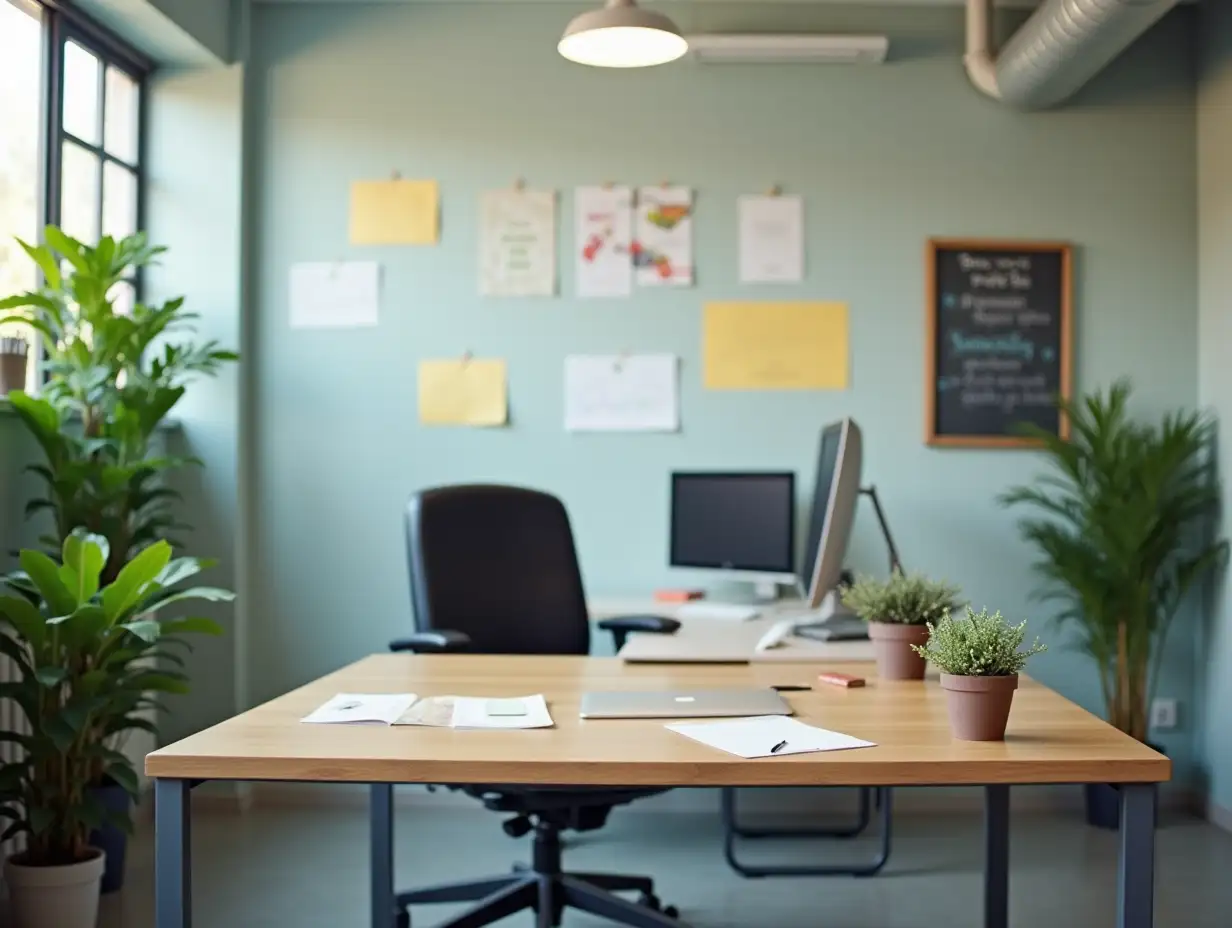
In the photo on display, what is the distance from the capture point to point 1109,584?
4055 millimetres

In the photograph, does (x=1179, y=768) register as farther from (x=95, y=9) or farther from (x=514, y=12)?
(x=95, y=9)

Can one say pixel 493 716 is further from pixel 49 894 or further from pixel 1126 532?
pixel 1126 532

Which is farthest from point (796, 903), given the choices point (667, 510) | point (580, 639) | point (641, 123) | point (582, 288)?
point (641, 123)

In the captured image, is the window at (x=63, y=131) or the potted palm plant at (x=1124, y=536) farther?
the potted palm plant at (x=1124, y=536)

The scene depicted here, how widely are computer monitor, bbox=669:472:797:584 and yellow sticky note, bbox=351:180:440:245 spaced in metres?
1.19

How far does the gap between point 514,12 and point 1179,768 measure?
11.0ft

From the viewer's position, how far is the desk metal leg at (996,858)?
2.44 metres

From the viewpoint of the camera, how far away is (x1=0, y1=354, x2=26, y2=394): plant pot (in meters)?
3.27

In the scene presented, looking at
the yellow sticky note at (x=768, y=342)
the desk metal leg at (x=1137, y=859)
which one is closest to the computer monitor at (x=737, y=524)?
the yellow sticky note at (x=768, y=342)

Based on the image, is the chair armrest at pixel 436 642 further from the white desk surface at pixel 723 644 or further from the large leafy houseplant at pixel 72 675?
the large leafy houseplant at pixel 72 675

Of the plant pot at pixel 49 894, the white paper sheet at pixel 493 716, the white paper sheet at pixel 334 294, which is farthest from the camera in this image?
the white paper sheet at pixel 334 294

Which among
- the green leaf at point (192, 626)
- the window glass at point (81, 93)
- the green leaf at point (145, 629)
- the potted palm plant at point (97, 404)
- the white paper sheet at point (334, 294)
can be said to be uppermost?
the window glass at point (81, 93)

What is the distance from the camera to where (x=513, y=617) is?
10.9ft

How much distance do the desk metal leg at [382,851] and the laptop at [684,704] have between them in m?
0.76
